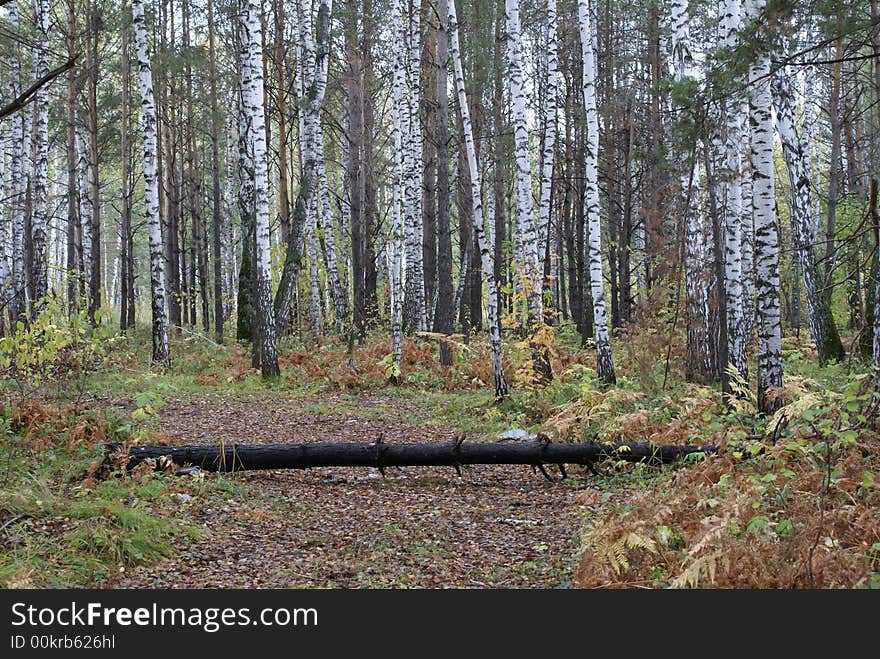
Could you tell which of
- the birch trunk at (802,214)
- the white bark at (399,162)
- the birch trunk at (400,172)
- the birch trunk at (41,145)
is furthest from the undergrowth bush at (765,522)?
the birch trunk at (41,145)

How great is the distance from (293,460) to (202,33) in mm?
23258

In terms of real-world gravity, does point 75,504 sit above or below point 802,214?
below

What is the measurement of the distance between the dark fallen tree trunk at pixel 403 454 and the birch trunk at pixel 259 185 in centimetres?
715

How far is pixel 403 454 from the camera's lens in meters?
7.91

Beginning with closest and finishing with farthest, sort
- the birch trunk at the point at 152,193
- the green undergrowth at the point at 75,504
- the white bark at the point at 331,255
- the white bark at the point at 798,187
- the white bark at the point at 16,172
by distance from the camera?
the green undergrowth at the point at 75,504 → the white bark at the point at 798,187 → the birch trunk at the point at 152,193 → the white bark at the point at 16,172 → the white bark at the point at 331,255

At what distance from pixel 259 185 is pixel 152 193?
3.19m

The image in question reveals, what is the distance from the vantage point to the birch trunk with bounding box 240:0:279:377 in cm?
1409

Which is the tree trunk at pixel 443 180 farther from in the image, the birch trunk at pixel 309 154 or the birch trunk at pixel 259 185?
the birch trunk at pixel 259 185

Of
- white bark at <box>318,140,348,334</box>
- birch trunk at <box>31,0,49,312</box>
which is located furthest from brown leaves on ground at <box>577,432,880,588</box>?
white bark at <box>318,140,348,334</box>

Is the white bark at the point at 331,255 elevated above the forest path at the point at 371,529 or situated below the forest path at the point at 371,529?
A: above

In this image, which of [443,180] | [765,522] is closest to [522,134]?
[443,180]

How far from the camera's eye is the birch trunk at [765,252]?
7586 millimetres

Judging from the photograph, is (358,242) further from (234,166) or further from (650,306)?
(234,166)

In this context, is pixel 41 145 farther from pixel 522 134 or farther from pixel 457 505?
pixel 457 505
